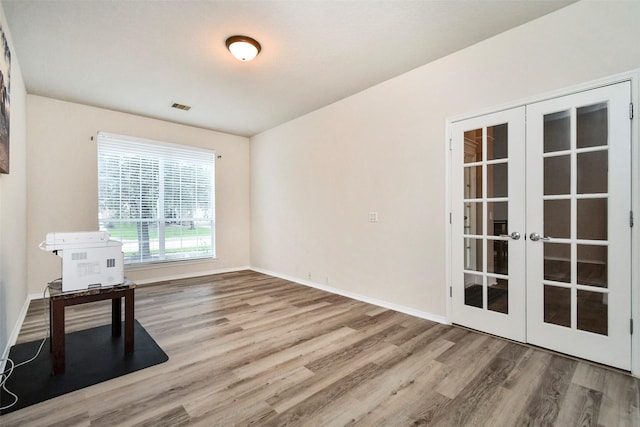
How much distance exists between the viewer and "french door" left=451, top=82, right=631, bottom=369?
2.23 meters

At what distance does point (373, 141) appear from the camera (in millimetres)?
3893

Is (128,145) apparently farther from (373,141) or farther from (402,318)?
(402,318)

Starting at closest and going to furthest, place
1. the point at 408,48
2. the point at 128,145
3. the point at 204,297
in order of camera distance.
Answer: the point at 408,48 < the point at 204,297 < the point at 128,145

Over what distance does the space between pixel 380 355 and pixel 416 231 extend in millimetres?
1499

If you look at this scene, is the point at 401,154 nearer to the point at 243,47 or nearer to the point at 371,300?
the point at 371,300

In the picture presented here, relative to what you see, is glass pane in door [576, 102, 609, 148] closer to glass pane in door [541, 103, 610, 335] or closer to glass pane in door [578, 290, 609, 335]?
glass pane in door [541, 103, 610, 335]

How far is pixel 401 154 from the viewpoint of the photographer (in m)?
3.57

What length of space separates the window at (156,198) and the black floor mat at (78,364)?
1.96 m

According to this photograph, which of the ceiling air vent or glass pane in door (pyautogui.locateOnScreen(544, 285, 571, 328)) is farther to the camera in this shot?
the ceiling air vent

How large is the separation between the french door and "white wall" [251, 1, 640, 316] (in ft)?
0.67

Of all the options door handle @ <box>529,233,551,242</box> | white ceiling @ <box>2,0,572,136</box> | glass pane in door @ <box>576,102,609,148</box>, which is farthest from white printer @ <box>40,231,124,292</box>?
glass pane in door @ <box>576,102,609,148</box>

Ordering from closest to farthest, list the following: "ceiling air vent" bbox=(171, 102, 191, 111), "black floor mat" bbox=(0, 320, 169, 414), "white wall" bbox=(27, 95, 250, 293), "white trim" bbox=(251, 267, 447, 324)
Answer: "black floor mat" bbox=(0, 320, 169, 414) → "white trim" bbox=(251, 267, 447, 324) → "white wall" bbox=(27, 95, 250, 293) → "ceiling air vent" bbox=(171, 102, 191, 111)

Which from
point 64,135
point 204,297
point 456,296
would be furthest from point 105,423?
point 64,135

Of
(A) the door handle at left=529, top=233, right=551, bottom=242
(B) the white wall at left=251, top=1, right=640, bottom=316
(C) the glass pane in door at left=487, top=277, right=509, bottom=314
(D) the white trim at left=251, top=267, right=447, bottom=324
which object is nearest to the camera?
(B) the white wall at left=251, top=1, right=640, bottom=316
